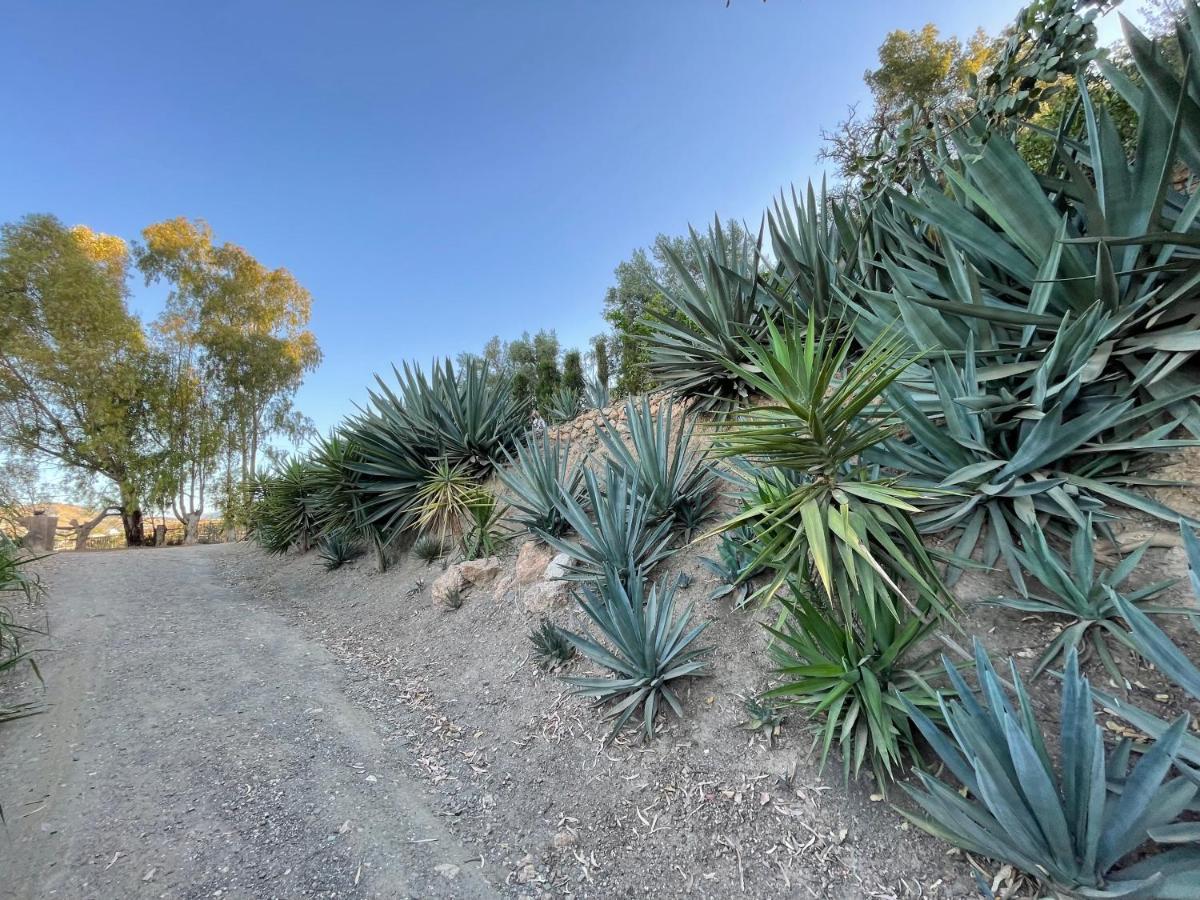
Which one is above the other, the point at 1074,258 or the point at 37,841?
the point at 1074,258

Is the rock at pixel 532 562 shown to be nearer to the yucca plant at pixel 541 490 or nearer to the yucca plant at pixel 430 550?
the yucca plant at pixel 541 490

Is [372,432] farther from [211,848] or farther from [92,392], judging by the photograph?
[92,392]

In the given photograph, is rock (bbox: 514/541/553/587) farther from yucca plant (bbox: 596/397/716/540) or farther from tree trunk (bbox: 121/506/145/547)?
tree trunk (bbox: 121/506/145/547)

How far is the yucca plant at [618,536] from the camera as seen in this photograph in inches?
131

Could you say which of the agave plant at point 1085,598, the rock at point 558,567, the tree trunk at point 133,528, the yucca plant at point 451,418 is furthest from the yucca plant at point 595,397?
the tree trunk at point 133,528

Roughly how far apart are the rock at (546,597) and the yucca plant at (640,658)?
1.09 meters

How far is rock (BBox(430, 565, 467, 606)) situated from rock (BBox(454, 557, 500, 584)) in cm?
4

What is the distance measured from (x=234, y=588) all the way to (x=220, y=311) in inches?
480

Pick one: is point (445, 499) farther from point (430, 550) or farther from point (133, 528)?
point (133, 528)

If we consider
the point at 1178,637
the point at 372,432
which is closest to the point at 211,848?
the point at 1178,637

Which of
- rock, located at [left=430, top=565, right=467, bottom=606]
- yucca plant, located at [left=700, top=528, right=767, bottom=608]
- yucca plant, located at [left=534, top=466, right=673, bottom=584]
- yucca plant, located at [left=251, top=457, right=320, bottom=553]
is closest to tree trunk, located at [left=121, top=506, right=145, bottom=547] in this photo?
yucca plant, located at [left=251, top=457, right=320, bottom=553]

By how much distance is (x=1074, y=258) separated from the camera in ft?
7.28

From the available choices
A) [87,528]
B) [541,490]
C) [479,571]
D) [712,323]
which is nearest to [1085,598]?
[712,323]

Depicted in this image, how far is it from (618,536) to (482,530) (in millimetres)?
2453
